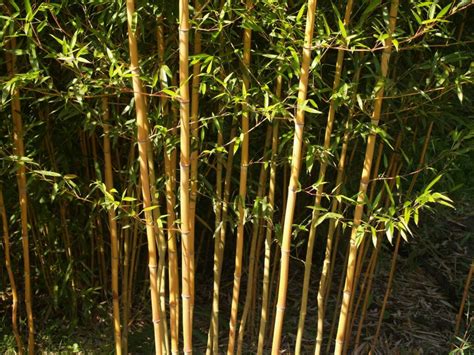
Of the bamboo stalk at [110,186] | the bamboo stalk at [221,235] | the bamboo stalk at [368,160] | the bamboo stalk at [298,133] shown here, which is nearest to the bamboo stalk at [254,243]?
the bamboo stalk at [221,235]

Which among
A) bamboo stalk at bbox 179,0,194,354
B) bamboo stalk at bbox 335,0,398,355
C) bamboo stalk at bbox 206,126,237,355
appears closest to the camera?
bamboo stalk at bbox 179,0,194,354

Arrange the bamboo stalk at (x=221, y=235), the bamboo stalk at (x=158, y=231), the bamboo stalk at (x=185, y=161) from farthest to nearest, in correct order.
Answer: the bamboo stalk at (x=221, y=235) → the bamboo stalk at (x=158, y=231) → the bamboo stalk at (x=185, y=161)

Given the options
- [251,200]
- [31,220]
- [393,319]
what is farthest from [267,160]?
[393,319]

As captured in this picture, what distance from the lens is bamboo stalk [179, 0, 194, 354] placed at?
2.02 meters

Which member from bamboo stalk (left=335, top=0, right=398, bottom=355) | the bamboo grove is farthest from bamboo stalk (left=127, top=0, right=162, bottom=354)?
bamboo stalk (left=335, top=0, right=398, bottom=355)

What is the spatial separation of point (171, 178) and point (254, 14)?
0.70 metres

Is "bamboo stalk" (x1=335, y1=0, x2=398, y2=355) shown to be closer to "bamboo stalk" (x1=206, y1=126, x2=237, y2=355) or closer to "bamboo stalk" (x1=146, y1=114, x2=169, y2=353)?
"bamboo stalk" (x1=206, y1=126, x2=237, y2=355)

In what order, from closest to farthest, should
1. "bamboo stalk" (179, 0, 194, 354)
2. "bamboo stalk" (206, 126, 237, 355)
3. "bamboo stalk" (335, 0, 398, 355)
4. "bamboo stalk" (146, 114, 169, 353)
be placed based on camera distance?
1. "bamboo stalk" (179, 0, 194, 354)
2. "bamboo stalk" (335, 0, 398, 355)
3. "bamboo stalk" (146, 114, 169, 353)
4. "bamboo stalk" (206, 126, 237, 355)

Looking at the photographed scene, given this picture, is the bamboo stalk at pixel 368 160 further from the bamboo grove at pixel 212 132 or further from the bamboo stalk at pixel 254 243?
the bamboo stalk at pixel 254 243

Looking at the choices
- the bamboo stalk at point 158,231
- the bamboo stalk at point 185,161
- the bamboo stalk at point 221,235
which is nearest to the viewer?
the bamboo stalk at point 185,161

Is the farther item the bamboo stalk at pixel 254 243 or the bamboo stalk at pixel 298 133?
the bamboo stalk at pixel 254 243

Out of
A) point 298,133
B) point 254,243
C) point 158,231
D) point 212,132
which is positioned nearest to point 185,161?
point 298,133

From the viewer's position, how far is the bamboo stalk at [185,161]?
202 cm

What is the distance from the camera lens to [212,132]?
297 centimetres
